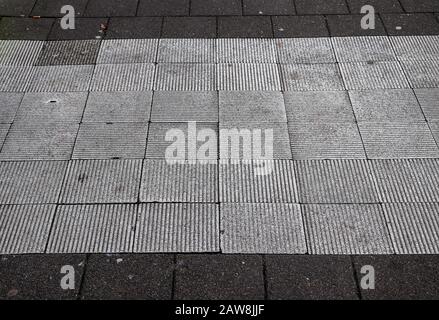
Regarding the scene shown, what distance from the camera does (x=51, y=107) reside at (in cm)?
559

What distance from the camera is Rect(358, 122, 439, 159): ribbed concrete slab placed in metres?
5.01

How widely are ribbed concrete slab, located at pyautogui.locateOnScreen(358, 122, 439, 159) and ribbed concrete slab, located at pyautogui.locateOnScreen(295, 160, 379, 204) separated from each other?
326mm


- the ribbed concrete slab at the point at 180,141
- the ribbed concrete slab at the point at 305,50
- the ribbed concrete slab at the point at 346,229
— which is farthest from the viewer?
the ribbed concrete slab at the point at 305,50

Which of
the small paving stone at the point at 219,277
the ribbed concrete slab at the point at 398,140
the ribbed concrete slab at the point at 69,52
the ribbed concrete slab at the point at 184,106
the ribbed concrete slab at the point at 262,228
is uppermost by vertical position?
the ribbed concrete slab at the point at 69,52

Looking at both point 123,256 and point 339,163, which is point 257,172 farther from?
point 123,256

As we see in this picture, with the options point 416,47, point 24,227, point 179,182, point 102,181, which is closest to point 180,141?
point 179,182

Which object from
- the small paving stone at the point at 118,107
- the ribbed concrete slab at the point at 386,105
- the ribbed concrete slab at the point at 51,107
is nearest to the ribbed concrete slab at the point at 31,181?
the ribbed concrete slab at the point at 51,107

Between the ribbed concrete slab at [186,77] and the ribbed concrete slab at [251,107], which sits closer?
the ribbed concrete slab at [251,107]

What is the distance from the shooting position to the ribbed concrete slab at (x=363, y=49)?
20.6ft

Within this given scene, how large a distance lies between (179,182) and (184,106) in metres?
1.30

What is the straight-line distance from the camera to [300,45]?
6.50m

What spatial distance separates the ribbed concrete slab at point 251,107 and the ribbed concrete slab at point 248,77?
0.11m

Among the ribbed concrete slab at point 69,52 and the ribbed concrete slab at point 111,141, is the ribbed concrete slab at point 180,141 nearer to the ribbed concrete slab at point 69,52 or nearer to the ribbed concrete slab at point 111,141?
the ribbed concrete slab at point 111,141

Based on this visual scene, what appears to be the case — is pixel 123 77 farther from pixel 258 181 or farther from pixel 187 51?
pixel 258 181
